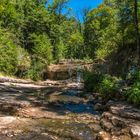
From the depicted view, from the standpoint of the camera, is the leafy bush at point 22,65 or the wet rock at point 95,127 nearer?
the wet rock at point 95,127

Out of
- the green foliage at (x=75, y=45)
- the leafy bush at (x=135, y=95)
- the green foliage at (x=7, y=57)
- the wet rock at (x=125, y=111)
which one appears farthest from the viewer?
the green foliage at (x=75, y=45)

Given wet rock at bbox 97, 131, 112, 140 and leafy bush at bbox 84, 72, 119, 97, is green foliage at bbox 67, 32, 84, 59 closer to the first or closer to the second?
leafy bush at bbox 84, 72, 119, 97

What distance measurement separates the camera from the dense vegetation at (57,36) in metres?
33.9

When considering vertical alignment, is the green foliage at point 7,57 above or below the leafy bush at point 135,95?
above

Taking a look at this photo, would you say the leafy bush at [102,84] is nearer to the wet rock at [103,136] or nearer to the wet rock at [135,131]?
the wet rock at [135,131]

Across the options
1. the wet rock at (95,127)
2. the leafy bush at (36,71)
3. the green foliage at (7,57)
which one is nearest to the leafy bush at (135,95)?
the wet rock at (95,127)

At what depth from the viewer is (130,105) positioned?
575 inches

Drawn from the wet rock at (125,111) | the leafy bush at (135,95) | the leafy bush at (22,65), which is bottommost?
the wet rock at (125,111)

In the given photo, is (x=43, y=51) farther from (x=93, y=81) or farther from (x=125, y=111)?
(x=125, y=111)

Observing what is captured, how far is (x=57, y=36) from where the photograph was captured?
201 ft

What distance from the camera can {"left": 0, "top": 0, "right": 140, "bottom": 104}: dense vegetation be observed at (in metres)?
33.9

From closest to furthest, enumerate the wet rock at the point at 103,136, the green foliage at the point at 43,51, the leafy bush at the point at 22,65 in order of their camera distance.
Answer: the wet rock at the point at 103,136 < the leafy bush at the point at 22,65 < the green foliage at the point at 43,51

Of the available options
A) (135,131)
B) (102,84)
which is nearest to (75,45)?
(102,84)

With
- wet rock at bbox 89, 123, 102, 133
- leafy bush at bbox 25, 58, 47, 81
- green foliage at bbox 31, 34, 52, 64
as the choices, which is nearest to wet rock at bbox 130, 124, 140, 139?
wet rock at bbox 89, 123, 102, 133
